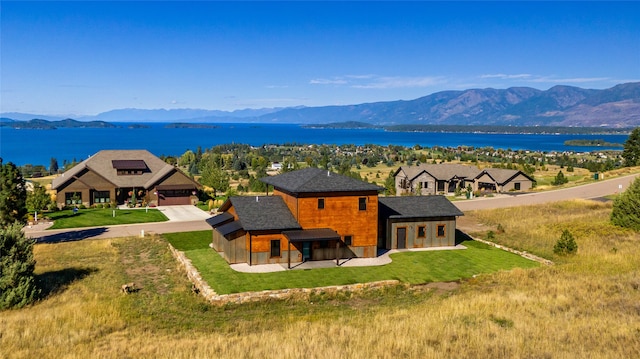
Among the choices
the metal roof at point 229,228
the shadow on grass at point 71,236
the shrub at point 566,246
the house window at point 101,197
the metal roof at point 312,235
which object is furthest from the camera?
the house window at point 101,197

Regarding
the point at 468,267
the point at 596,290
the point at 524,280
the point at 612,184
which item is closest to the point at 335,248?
the point at 468,267

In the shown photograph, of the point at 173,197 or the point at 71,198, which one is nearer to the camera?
the point at 71,198

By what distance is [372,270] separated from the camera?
1227 inches

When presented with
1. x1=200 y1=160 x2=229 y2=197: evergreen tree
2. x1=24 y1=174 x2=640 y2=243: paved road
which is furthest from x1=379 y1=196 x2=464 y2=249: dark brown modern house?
x1=200 y1=160 x2=229 y2=197: evergreen tree

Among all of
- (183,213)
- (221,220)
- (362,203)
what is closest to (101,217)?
(183,213)

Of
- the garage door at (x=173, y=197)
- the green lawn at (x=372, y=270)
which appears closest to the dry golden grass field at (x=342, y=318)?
the green lawn at (x=372, y=270)

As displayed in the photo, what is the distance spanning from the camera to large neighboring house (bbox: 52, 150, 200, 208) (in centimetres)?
5691

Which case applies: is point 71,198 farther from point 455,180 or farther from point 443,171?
point 455,180

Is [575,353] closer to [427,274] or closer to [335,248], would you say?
[427,274]

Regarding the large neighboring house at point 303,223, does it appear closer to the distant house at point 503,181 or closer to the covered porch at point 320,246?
the covered porch at point 320,246

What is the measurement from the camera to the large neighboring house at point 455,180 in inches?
2889

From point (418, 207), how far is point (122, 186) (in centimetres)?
3657

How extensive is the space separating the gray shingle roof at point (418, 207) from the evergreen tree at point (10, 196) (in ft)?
90.2

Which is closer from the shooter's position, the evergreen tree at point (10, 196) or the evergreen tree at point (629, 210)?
the evergreen tree at point (10, 196)
